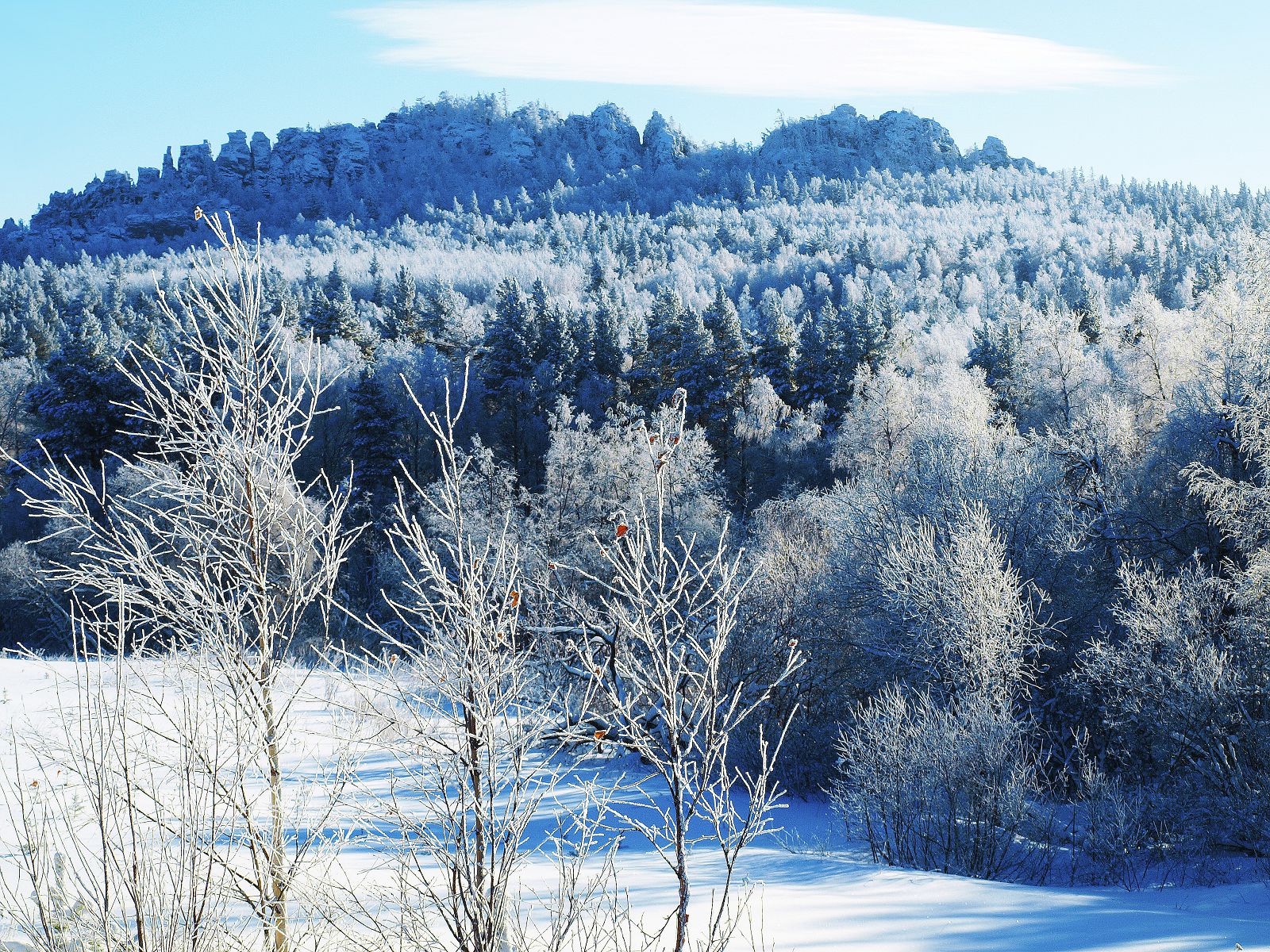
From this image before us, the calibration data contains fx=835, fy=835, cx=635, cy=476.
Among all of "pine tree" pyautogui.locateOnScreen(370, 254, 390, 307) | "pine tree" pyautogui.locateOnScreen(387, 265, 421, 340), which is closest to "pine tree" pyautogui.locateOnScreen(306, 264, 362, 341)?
"pine tree" pyautogui.locateOnScreen(387, 265, 421, 340)

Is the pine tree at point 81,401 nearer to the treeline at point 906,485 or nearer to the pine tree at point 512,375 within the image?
the treeline at point 906,485

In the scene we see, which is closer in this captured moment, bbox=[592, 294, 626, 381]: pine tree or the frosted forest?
the frosted forest

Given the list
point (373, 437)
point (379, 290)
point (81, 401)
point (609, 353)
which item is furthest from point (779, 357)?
point (379, 290)

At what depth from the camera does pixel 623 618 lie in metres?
3.53

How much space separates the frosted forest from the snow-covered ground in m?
0.09

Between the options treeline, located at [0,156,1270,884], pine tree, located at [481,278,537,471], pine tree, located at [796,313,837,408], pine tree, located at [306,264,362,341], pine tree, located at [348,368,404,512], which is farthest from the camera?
pine tree, located at [306,264,362,341]

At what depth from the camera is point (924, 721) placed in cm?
1316

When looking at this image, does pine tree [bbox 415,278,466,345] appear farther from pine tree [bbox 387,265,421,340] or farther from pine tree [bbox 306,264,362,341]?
pine tree [bbox 306,264,362,341]

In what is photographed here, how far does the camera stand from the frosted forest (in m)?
3.84

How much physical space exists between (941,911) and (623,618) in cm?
686

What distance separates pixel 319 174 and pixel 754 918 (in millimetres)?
166819

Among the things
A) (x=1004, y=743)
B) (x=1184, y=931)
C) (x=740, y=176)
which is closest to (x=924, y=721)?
(x=1004, y=743)

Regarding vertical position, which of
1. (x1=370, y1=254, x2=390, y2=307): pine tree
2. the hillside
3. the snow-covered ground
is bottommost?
the snow-covered ground

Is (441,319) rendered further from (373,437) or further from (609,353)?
(373,437)
